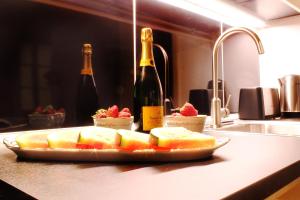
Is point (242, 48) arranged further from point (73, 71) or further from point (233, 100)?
point (73, 71)

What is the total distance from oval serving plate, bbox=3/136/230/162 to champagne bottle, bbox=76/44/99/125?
0.56 m

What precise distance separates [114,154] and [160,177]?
0.42 ft

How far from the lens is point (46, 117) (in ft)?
3.52

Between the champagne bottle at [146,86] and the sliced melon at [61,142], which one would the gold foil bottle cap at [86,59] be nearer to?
the champagne bottle at [146,86]

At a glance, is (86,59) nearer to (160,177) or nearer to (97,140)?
(97,140)

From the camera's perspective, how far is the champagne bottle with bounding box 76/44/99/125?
1145 mm

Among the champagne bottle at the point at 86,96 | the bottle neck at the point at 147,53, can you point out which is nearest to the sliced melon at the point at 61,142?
the bottle neck at the point at 147,53

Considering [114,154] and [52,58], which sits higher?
[52,58]

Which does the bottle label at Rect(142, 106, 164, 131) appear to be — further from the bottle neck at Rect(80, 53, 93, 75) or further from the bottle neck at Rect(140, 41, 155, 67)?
the bottle neck at Rect(80, 53, 93, 75)

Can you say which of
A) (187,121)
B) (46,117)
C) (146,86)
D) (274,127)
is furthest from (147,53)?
(274,127)

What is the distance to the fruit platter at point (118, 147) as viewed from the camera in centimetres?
54

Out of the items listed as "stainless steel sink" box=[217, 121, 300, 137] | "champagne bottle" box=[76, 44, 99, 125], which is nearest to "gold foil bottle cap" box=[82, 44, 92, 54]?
"champagne bottle" box=[76, 44, 99, 125]

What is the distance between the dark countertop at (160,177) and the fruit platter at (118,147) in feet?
0.05

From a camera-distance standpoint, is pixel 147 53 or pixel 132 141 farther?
pixel 147 53
